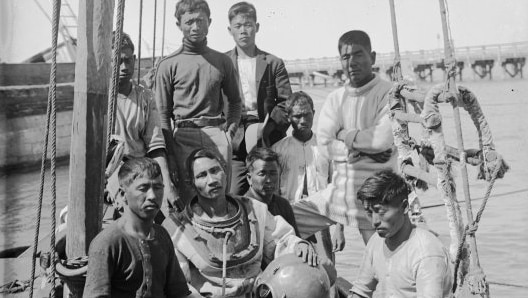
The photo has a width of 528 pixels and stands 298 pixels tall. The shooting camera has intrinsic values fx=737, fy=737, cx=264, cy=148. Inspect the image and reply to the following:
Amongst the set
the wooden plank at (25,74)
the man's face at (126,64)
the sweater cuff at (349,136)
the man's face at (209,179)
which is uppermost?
the wooden plank at (25,74)

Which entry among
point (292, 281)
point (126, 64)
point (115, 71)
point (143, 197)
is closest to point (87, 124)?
point (115, 71)

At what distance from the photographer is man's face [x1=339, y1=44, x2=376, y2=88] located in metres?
5.40

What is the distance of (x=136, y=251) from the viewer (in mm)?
3574

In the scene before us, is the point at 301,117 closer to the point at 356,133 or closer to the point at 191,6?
the point at 356,133

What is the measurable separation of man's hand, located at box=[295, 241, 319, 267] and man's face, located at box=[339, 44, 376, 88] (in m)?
1.66

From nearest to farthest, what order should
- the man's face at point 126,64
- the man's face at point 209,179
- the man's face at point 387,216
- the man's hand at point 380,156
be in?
1. the man's face at point 387,216
2. the man's face at point 209,179
3. the man's face at point 126,64
4. the man's hand at point 380,156

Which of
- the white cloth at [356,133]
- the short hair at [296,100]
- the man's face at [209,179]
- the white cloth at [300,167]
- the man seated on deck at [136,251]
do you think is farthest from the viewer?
the white cloth at [300,167]

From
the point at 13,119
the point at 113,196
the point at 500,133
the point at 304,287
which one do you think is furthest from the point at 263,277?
the point at 500,133

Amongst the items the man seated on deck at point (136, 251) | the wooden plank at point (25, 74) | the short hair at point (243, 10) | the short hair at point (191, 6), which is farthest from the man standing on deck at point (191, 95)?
the wooden plank at point (25, 74)

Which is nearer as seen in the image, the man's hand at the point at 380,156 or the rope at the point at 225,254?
the rope at the point at 225,254

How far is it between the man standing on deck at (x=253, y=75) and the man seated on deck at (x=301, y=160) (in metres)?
0.26

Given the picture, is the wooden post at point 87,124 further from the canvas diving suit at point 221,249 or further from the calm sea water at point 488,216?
the calm sea water at point 488,216

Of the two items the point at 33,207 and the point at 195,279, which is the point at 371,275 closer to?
the point at 195,279

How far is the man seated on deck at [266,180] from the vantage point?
5.04 metres
